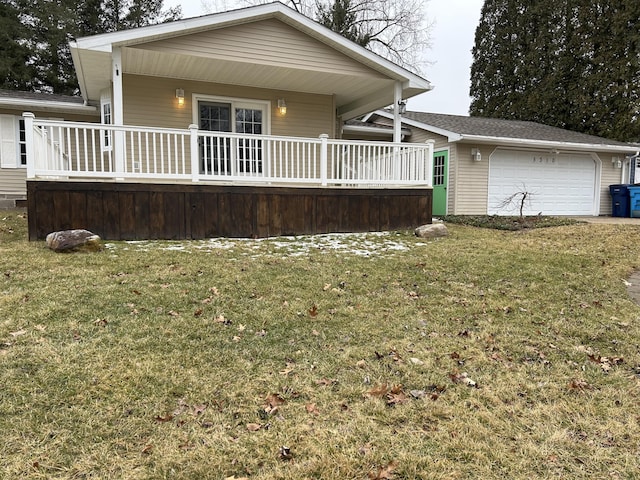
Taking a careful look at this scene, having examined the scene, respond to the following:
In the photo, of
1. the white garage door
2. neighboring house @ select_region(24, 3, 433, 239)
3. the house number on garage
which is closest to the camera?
neighboring house @ select_region(24, 3, 433, 239)

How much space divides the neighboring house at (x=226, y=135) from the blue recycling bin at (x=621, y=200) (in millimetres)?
8527

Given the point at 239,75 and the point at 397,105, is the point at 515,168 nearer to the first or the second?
the point at 397,105

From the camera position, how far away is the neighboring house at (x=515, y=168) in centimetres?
1241

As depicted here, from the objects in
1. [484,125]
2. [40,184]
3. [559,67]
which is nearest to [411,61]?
[559,67]

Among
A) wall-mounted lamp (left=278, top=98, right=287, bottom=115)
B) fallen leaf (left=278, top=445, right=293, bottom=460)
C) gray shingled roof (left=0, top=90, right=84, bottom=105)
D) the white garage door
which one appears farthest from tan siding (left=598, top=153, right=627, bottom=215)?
gray shingled roof (left=0, top=90, right=84, bottom=105)

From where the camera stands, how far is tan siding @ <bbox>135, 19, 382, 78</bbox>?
776 centimetres

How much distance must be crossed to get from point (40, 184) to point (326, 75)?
18.3ft

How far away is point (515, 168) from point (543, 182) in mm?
1099

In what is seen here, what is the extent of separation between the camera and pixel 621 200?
45.1ft

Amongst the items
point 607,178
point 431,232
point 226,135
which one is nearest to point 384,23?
point 607,178

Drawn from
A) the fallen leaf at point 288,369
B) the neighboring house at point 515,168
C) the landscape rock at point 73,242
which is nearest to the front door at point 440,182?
the neighboring house at point 515,168

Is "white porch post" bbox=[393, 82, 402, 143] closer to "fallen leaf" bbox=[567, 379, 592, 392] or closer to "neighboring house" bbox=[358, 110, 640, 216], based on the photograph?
"neighboring house" bbox=[358, 110, 640, 216]

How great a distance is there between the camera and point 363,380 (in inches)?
107

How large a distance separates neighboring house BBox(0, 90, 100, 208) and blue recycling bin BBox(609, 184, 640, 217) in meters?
15.5
